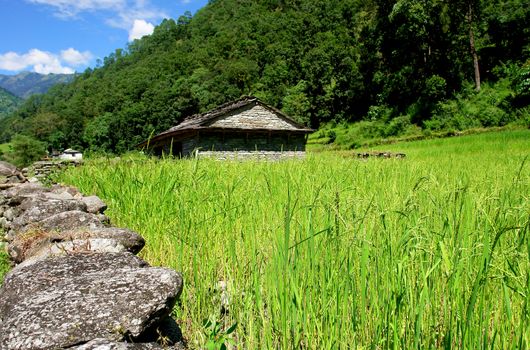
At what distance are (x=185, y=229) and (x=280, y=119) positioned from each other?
2261 centimetres

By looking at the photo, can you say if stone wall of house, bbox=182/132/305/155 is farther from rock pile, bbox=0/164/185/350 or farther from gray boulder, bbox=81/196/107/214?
rock pile, bbox=0/164/185/350

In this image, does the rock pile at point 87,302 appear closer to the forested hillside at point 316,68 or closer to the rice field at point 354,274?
the rice field at point 354,274

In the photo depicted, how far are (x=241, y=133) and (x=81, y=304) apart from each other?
22020mm

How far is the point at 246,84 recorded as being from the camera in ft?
235

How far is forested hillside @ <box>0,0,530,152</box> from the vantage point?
3553 cm

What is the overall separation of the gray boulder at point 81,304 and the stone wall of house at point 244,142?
63.6 ft

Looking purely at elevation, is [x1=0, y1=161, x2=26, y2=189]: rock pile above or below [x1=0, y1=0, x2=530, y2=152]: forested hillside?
below

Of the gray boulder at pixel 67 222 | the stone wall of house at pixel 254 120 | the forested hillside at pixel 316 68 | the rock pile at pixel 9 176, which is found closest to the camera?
the gray boulder at pixel 67 222

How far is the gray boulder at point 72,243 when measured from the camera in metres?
2.51

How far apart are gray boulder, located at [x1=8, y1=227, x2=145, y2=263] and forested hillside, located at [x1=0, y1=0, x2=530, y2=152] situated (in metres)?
1.58

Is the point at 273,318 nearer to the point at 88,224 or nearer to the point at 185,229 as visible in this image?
the point at 185,229

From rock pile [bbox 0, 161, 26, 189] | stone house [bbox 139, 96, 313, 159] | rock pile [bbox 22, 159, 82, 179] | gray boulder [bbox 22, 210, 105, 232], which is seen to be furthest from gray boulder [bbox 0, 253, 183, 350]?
stone house [bbox 139, 96, 313, 159]

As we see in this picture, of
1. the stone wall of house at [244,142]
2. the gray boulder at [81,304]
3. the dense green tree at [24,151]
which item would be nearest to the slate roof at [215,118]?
the stone wall of house at [244,142]

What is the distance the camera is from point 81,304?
65.9 inches
